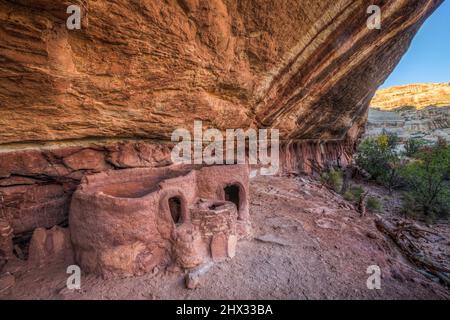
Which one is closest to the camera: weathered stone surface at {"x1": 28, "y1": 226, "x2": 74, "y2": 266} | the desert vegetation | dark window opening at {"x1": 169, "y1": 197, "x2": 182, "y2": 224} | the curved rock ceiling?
the curved rock ceiling

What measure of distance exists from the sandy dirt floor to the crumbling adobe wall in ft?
0.76

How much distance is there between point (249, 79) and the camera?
15.3 feet

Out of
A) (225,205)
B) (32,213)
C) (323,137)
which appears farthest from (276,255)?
(323,137)

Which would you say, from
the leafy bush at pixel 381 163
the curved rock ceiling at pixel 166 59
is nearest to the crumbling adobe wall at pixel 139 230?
the curved rock ceiling at pixel 166 59

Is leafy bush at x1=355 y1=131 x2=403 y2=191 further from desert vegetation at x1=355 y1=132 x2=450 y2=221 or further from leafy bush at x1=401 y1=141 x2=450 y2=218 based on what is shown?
leafy bush at x1=401 y1=141 x2=450 y2=218

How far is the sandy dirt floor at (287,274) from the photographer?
3.24 metres

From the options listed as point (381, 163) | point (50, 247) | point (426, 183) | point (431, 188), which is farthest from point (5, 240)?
point (381, 163)

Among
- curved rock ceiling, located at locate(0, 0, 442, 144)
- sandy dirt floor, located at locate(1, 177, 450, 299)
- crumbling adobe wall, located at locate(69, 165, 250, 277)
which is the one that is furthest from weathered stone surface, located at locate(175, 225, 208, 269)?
curved rock ceiling, located at locate(0, 0, 442, 144)

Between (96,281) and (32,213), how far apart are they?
192 cm

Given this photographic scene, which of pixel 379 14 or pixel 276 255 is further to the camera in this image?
pixel 379 14

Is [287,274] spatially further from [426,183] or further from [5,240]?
[426,183]

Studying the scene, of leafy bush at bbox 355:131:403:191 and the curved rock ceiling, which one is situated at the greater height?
the curved rock ceiling

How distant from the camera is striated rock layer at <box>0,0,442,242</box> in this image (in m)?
2.73

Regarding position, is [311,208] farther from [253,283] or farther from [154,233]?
[154,233]
